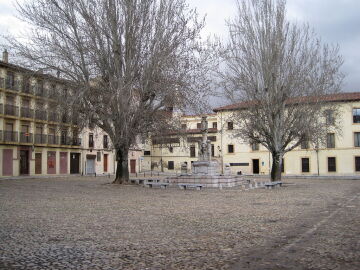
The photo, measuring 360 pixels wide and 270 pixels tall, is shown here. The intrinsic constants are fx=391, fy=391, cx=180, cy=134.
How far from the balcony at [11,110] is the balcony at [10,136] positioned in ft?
6.19

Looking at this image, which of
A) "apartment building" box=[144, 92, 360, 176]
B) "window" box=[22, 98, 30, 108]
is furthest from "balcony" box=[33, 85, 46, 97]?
"apartment building" box=[144, 92, 360, 176]

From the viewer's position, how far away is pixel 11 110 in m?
39.3

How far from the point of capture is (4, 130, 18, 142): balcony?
38553 millimetres

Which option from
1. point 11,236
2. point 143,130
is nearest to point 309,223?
point 11,236

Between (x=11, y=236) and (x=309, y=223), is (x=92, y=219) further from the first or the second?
(x=309, y=223)

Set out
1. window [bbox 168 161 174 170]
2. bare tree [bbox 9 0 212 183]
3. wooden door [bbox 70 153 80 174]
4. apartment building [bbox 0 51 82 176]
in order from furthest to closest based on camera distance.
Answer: window [bbox 168 161 174 170] < wooden door [bbox 70 153 80 174] < apartment building [bbox 0 51 82 176] < bare tree [bbox 9 0 212 183]

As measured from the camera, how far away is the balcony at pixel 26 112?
40.7 m

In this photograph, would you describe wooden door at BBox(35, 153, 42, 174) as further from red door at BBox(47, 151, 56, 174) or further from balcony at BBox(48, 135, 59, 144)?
balcony at BBox(48, 135, 59, 144)

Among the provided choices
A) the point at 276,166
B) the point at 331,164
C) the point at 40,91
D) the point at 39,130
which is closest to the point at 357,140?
the point at 331,164

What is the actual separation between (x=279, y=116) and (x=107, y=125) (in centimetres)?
1088

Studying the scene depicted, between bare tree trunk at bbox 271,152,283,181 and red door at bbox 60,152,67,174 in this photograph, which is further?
red door at bbox 60,152,67,174

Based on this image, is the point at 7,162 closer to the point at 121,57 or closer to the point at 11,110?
the point at 11,110

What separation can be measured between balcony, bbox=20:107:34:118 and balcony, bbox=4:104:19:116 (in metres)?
0.72

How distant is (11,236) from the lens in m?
6.85
